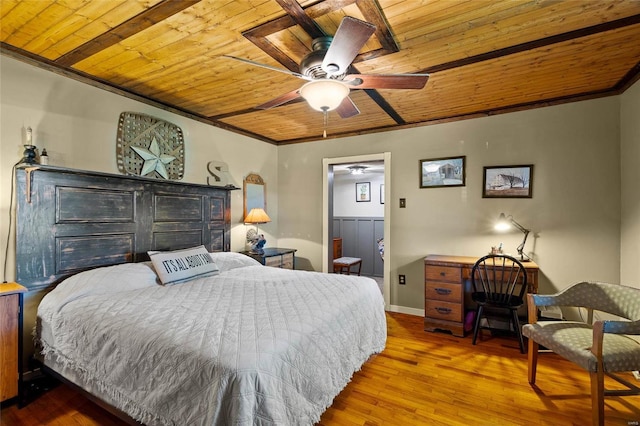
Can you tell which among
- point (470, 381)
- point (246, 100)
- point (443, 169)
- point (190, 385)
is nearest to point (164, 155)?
point (246, 100)

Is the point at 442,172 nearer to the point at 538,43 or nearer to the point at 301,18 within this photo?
the point at 538,43

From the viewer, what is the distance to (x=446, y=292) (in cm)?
324

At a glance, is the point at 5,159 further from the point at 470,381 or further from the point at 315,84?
the point at 470,381

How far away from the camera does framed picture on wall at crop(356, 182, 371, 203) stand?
270 inches

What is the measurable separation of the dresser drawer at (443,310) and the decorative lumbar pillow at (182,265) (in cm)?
235

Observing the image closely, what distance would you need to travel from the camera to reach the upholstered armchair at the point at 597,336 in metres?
1.70

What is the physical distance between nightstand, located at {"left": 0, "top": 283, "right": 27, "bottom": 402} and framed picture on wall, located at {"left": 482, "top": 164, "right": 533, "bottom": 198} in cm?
434

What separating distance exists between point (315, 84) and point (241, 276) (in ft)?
6.11

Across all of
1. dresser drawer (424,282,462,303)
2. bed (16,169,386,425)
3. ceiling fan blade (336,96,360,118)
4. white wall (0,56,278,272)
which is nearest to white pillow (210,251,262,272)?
bed (16,169,386,425)

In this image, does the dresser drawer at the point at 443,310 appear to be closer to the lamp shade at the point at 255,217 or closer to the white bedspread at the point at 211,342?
the white bedspread at the point at 211,342

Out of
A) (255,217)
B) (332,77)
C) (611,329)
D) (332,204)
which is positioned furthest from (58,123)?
(611,329)

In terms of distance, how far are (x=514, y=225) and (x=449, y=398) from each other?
215 centimetres

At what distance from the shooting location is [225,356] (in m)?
1.24

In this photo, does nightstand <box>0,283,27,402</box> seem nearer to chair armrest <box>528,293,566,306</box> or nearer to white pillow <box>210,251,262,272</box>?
white pillow <box>210,251,262,272</box>
